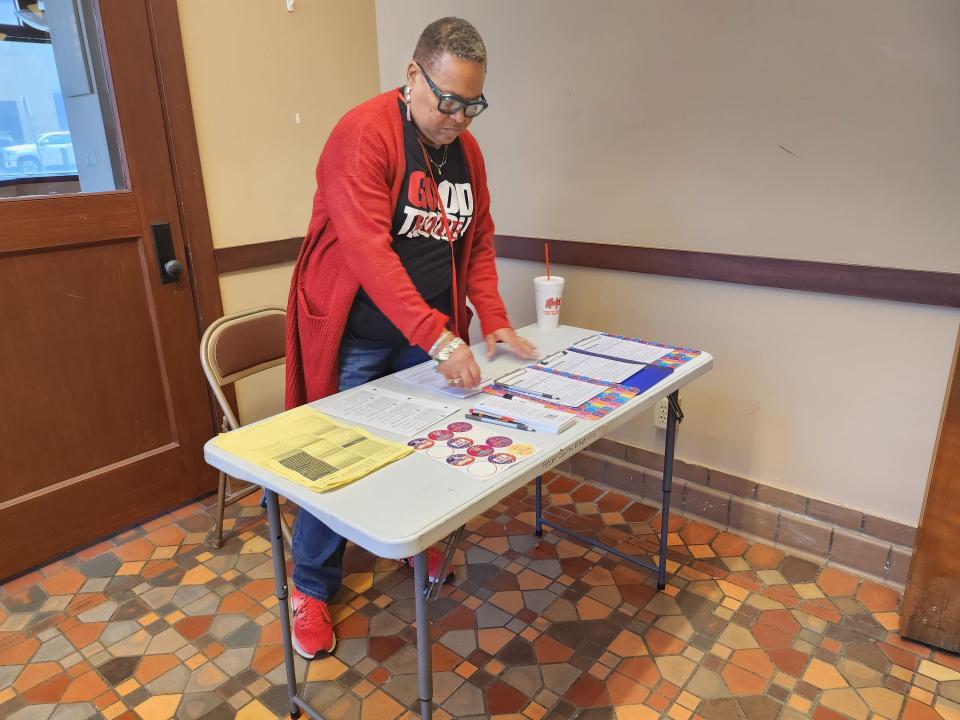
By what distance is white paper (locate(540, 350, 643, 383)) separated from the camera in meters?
1.74

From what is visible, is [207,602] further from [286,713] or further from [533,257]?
[533,257]

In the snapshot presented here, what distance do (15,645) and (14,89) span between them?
5.43 ft

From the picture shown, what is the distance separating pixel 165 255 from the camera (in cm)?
241

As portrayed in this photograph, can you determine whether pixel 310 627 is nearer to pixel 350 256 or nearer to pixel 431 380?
pixel 431 380

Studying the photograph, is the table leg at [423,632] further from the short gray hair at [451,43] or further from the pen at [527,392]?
the short gray hair at [451,43]

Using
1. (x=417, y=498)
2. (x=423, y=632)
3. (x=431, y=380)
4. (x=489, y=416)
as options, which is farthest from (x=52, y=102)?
(x=423, y=632)

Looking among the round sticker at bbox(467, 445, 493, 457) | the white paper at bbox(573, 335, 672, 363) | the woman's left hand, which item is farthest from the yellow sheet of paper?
the white paper at bbox(573, 335, 672, 363)

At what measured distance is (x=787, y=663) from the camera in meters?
1.82

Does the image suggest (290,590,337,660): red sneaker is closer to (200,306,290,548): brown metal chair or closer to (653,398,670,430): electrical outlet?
(200,306,290,548): brown metal chair

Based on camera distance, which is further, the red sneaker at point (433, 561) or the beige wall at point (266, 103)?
the beige wall at point (266, 103)

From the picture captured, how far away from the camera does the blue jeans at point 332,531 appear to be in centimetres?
182

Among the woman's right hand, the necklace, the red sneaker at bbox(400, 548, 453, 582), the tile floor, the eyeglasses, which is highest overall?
the eyeglasses

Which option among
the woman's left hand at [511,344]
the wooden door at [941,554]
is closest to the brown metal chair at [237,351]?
the woman's left hand at [511,344]

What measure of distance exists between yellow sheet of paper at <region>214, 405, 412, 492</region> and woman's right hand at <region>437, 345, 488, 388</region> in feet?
0.85
